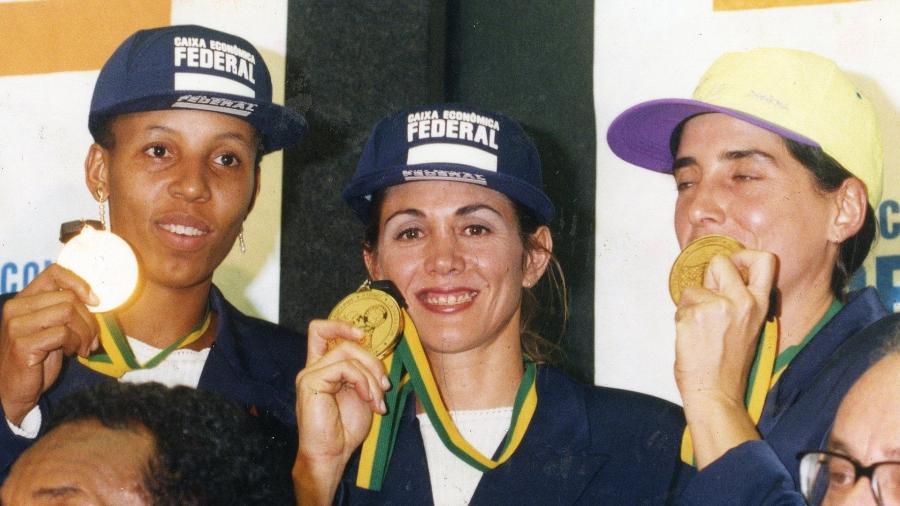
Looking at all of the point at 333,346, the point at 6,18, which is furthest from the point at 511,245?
the point at 6,18

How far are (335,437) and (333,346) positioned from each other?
193 mm

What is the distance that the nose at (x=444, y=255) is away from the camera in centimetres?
271

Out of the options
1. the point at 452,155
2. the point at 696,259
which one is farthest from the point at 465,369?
the point at 696,259

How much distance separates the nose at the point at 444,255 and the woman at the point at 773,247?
0.50 meters

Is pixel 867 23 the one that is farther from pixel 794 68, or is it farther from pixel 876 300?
pixel 876 300

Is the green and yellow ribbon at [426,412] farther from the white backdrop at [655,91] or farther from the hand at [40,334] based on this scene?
the hand at [40,334]

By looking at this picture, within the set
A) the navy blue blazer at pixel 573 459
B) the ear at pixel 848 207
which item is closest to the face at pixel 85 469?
the navy blue blazer at pixel 573 459

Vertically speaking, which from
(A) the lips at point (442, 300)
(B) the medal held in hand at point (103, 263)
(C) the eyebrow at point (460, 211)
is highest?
(C) the eyebrow at point (460, 211)

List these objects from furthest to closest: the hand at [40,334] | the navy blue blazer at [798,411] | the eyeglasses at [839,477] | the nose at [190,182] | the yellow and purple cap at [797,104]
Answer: the nose at [190,182] < the hand at [40,334] < the yellow and purple cap at [797,104] < the navy blue blazer at [798,411] < the eyeglasses at [839,477]

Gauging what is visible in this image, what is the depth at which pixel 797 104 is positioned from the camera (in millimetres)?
2445

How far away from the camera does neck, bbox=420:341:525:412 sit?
9.13 ft

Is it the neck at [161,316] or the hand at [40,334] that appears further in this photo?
the neck at [161,316]

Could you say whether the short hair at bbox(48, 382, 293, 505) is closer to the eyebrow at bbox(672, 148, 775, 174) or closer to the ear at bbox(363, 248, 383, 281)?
the ear at bbox(363, 248, 383, 281)

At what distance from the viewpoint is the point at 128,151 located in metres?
2.90
